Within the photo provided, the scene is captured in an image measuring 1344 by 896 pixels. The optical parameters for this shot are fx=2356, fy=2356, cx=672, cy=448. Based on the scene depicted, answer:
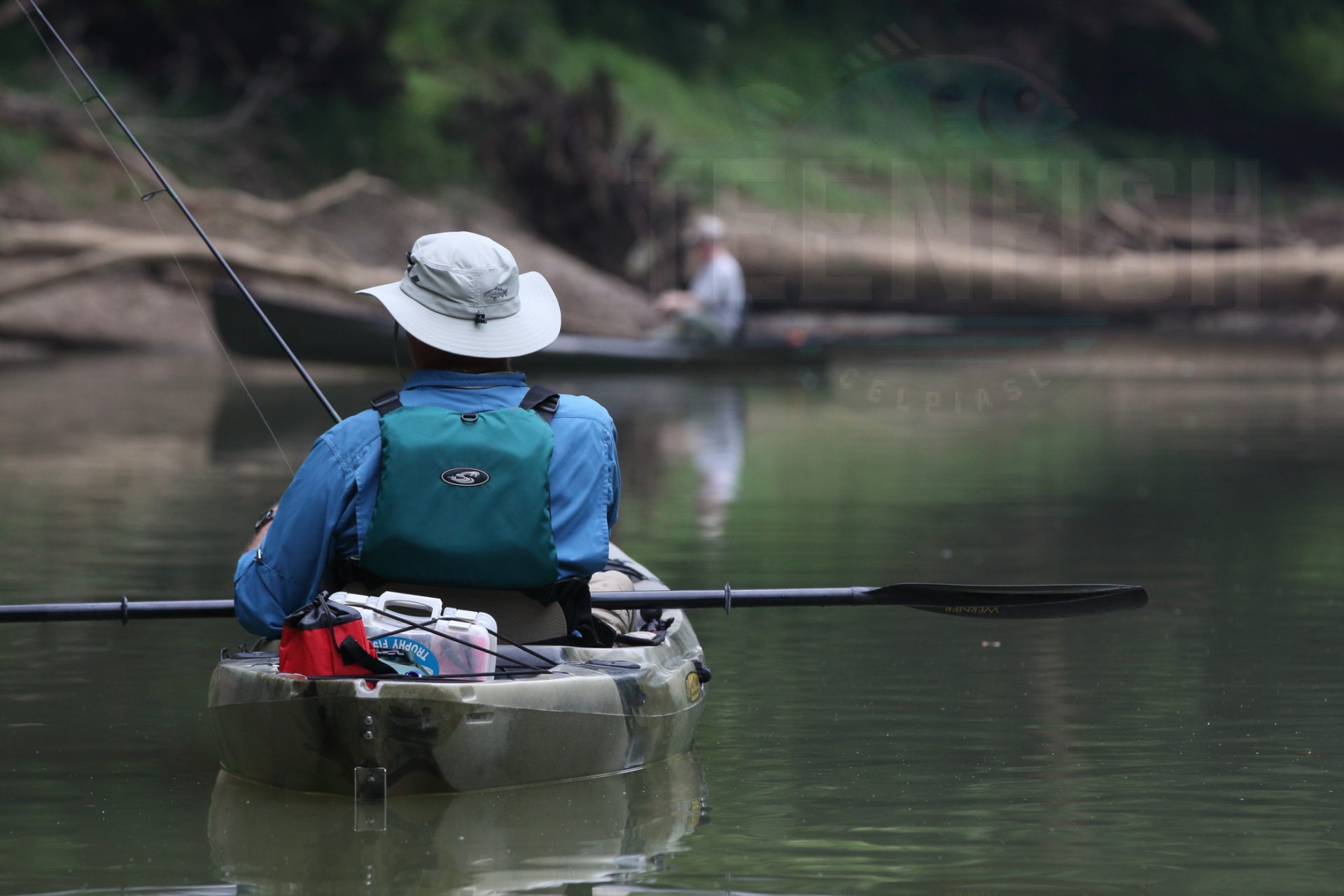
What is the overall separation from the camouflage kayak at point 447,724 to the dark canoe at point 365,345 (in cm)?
1363

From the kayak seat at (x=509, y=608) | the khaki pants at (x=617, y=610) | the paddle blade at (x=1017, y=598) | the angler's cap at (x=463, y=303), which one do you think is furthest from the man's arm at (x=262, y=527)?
the paddle blade at (x=1017, y=598)

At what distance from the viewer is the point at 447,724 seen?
5.20 metres

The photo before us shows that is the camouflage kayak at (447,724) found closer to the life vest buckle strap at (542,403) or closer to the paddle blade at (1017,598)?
the life vest buckle strap at (542,403)

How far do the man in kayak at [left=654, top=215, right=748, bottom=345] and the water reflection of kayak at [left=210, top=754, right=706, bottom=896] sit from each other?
15.3 meters

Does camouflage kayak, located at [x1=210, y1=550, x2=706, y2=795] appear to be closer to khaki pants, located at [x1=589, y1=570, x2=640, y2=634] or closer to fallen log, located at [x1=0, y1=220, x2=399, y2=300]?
khaki pants, located at [x1=589, y1=570, x2=640, y2=634]

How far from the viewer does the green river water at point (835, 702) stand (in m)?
4.92

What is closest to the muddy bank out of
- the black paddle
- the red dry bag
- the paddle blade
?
the black paddle

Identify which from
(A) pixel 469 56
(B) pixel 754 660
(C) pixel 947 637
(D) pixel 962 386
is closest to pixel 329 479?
(B) pixel 754 660

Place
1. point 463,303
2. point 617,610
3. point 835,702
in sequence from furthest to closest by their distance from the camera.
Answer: point 835,702 → point 617,610 → point 463,303

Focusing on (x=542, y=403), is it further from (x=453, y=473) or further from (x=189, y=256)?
(x=189, y=256)

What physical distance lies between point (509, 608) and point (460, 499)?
0.35 m

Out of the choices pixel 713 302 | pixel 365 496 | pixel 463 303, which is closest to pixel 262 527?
pixel 365 496

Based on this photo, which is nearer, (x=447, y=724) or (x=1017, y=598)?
(x=447, y=724)

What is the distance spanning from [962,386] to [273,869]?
19.8m
